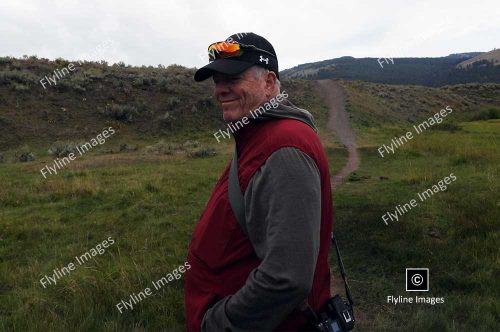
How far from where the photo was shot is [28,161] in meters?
18.8

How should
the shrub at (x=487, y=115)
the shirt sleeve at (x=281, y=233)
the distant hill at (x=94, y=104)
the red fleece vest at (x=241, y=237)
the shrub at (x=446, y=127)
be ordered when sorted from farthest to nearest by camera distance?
the shrub at (x=487, y=115) → the shrub at (x=446, y=127) → the distant hill at (x=94, y=104) → the red fleece vest at (x=241, y=237) → the shirt sleeve at (x=281, y=233)

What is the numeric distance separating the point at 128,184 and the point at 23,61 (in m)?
27.4

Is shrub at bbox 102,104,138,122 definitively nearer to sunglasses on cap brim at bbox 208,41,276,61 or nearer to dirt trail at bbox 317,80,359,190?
dirt trail at bbox 317,80,359,190

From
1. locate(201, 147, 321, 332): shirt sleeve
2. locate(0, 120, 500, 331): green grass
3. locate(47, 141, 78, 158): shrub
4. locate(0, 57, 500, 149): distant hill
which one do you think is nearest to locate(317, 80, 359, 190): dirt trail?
locate(0, 57, 500, 149): distant hill

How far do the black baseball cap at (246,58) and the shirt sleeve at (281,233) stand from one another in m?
0.52

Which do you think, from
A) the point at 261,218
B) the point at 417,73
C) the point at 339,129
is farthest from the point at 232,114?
the point at 417,73

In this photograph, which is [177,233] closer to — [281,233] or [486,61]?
[281,233]

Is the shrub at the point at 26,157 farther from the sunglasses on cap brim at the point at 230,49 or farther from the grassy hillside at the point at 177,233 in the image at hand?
the sunglasses on cap brim at the point at 230,49

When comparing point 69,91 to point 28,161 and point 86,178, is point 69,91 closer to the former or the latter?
point 28,161

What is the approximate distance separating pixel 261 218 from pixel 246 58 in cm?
77

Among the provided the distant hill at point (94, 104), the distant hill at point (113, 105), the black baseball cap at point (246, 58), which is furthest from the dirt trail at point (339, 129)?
the distant hill at point (94, 104)

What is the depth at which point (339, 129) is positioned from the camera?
93.9ft

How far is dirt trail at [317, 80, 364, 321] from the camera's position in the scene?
586cm

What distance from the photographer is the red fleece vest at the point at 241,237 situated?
1.85m
